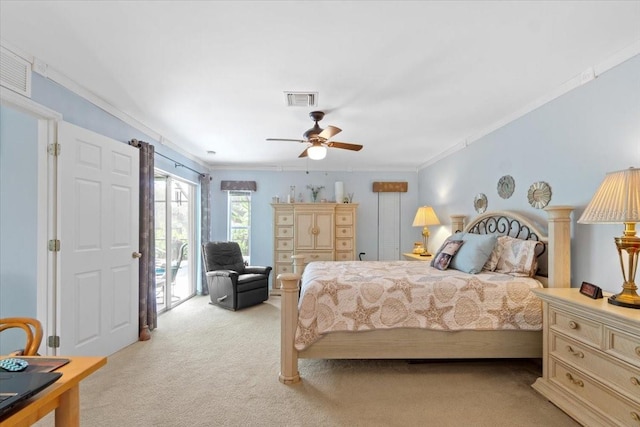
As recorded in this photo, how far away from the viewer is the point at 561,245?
99.0 inches

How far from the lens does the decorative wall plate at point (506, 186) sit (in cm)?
339

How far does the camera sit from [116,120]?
3.24 m

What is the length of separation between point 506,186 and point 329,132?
2.06 meters

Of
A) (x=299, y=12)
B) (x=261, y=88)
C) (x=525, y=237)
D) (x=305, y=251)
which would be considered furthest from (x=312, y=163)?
(x=299, y=12)

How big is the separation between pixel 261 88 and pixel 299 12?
1.03 m

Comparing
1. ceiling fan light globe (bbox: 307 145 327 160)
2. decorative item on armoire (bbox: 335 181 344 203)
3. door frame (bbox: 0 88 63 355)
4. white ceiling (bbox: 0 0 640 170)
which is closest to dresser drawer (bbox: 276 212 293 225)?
decorative item on armoire (bbox: 335 181 344 203)

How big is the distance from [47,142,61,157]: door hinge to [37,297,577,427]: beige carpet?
182 centimetres

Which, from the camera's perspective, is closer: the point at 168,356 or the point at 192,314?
the point at 168,356

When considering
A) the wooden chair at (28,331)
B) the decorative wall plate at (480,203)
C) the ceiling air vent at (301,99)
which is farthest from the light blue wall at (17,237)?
the decorative wall plate at (480,203)

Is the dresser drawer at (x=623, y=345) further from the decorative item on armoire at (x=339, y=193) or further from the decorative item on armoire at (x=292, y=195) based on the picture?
the decorative item on armoire at (x=292, y=195)

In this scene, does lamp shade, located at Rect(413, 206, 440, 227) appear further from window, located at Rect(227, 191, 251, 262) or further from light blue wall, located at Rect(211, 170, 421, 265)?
window, located at Rect(227, 191, 251, 262)

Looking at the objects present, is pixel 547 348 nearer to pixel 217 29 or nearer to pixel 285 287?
pixel 285 287

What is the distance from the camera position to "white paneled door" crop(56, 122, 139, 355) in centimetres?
254

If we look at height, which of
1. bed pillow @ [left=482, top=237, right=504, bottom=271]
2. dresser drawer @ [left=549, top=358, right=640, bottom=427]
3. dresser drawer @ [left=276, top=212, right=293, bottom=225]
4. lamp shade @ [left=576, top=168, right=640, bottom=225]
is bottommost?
dresser drawer @ [left=549, top=358, right=640, bottom=427]
